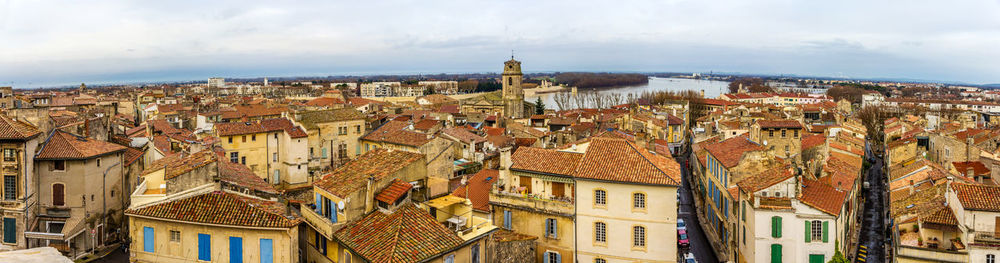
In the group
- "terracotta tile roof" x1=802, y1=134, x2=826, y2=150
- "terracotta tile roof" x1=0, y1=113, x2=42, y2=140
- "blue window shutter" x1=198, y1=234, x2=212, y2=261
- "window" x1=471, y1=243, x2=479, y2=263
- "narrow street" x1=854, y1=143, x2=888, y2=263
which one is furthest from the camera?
"terracotta tile roof" x1=802, y1=134, x2=826, y2=150

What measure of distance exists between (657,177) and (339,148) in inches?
1149

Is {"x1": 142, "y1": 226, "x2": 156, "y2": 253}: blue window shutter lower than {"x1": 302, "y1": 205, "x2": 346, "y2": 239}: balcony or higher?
lower

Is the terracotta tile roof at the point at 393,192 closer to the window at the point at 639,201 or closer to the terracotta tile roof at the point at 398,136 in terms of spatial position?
the window at the point at 639,201

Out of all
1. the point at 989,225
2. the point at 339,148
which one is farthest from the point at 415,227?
the point at 339,148

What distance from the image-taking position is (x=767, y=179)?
26.0m

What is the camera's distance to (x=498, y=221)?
2464 centimetres

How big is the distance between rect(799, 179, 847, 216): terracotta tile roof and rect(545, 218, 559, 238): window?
9.42 meters

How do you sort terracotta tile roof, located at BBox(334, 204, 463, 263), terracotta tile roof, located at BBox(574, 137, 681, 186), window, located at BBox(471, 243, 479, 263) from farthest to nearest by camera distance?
terracotta tile roof, located at BBox(574, 137, 681, 186), window, located at BBox(471, 243, 479, 263), terracotta tile roof, located at BBox(334, 204, 463, 263)

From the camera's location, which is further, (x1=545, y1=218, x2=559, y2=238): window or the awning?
(x1=545, y1=218, x2=559, y2=238): window

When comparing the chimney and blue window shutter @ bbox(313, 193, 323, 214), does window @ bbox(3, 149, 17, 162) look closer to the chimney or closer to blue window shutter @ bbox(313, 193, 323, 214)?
blue window shutter @ bbox(313, 193, 323, 214)

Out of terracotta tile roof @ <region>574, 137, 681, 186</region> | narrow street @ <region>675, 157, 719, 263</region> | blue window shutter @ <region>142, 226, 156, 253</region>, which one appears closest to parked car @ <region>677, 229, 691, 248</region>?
narrow street @ <region>675, 157, 719, 263</region>

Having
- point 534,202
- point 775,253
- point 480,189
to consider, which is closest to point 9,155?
point 480,189

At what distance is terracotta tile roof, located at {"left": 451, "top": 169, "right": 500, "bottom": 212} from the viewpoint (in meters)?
25.6

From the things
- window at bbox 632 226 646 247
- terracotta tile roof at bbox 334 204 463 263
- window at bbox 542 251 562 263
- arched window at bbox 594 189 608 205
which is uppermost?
arched window at bbox 594 189 608 205
